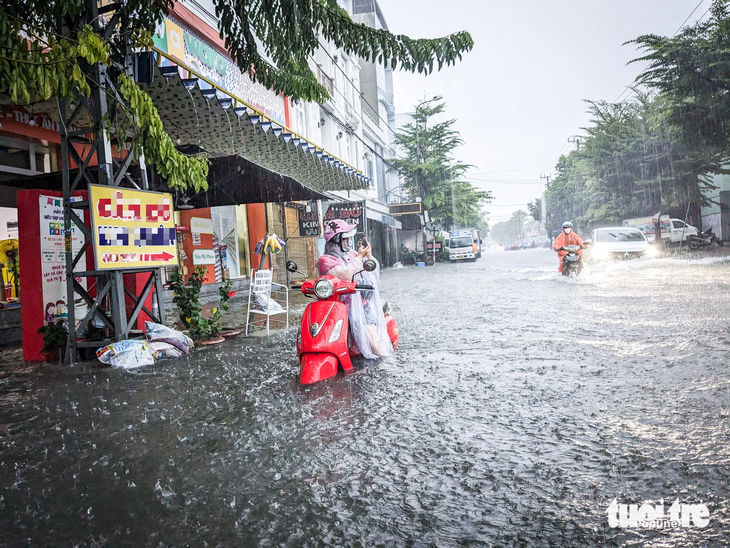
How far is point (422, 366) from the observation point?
5293mm

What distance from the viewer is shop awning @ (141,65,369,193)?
8066mm

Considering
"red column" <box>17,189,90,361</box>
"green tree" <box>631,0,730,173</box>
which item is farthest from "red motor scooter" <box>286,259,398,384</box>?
A: "green tree" <box>631,0,730,173</box>

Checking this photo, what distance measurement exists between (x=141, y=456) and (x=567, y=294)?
31.7ft

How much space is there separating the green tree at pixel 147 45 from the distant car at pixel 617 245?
14.4 metres

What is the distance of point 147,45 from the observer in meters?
5.32

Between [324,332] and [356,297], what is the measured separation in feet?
2.38

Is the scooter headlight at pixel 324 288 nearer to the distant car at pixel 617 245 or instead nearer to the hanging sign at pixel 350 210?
Result: the distant car at pixel 617 245

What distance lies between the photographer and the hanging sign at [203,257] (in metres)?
14.6

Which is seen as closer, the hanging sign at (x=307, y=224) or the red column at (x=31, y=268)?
the red column at (x=31, y=268)

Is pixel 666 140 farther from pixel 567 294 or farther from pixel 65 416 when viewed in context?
pixel 65 416

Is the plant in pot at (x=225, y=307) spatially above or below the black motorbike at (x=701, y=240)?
below

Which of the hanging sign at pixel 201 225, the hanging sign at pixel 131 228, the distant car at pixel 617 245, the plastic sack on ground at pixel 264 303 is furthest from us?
the distant car at pixel 617 245

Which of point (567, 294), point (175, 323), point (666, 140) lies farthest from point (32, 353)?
point (666, 140)

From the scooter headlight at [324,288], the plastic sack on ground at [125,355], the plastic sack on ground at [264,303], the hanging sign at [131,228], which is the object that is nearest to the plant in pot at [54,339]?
the plastic sack on ground at [125,355]
